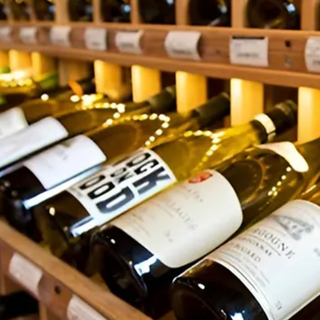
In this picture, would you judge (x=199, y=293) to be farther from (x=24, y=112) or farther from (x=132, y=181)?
(x=24, y=112)

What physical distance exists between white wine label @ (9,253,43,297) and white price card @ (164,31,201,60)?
0.29m

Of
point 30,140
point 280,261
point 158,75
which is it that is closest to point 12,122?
point 30,140

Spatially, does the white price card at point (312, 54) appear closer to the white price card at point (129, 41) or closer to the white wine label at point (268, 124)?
the white wine label at point (268, 124)

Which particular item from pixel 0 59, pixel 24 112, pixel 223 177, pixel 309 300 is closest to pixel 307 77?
pixel 223 177

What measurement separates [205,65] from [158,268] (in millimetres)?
288

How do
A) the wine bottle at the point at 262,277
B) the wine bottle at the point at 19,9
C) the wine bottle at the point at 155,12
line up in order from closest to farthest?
1. the wine bottle at the point at 262,277
2. the wine bottle at the point at 155,12
3. the wine bottle at the point at 19,9

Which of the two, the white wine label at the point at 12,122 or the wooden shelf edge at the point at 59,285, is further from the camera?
the white wine label at the point at 12,122

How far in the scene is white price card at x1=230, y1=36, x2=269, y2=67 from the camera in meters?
0.62

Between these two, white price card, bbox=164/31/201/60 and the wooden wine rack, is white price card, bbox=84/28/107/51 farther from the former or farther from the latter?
white price card, bbox=164/31/201/60

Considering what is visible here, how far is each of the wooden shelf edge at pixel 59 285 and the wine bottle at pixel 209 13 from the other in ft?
1.03

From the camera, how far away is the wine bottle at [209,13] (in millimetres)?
708

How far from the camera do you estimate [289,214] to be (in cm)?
47

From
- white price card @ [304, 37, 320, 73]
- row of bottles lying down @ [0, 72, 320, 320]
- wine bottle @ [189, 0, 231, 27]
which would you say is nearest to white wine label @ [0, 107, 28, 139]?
row of bottles lying down @ [0, 72, 320, 320]

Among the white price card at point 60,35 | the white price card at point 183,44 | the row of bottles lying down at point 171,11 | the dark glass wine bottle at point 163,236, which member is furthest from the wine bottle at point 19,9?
the dark glass wine bottle at point 163,236
